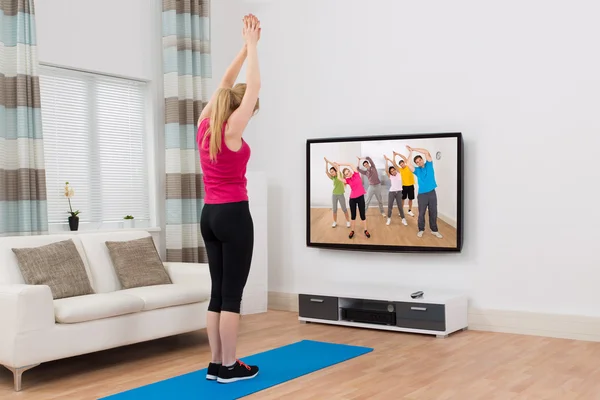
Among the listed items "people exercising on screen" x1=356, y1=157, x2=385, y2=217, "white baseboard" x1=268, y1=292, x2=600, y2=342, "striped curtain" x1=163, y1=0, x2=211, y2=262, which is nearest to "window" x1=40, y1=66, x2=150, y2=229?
"striped curtain" x1=163, y1=0, x2=211, y2=262

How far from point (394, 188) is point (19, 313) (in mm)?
3089

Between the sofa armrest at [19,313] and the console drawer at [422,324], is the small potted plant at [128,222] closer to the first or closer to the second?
the sofa armrest at [19,313]

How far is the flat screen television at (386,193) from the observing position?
536cm

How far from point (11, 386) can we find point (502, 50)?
412 centimetres

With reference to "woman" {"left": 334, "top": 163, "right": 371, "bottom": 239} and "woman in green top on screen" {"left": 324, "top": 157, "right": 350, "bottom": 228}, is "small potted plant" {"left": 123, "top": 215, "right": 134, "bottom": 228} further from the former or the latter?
"woman" {"left": 334, "top": 163, "right": 371, "bottom": 239}

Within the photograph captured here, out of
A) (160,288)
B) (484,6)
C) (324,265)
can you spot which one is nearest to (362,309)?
(324,265)

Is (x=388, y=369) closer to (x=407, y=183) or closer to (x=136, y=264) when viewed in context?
(x=407, y=183)

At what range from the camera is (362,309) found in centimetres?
541

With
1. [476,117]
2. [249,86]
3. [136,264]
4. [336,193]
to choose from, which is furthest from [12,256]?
[476,117]

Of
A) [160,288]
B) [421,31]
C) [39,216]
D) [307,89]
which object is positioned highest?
[421,31]

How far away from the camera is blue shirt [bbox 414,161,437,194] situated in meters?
5.42

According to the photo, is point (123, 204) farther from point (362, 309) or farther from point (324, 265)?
point (362, 309)

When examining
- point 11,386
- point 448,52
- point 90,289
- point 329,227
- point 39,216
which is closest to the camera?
point 11,386

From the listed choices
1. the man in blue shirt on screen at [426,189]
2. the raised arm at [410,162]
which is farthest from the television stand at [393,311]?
the raised arm at [410,162]
